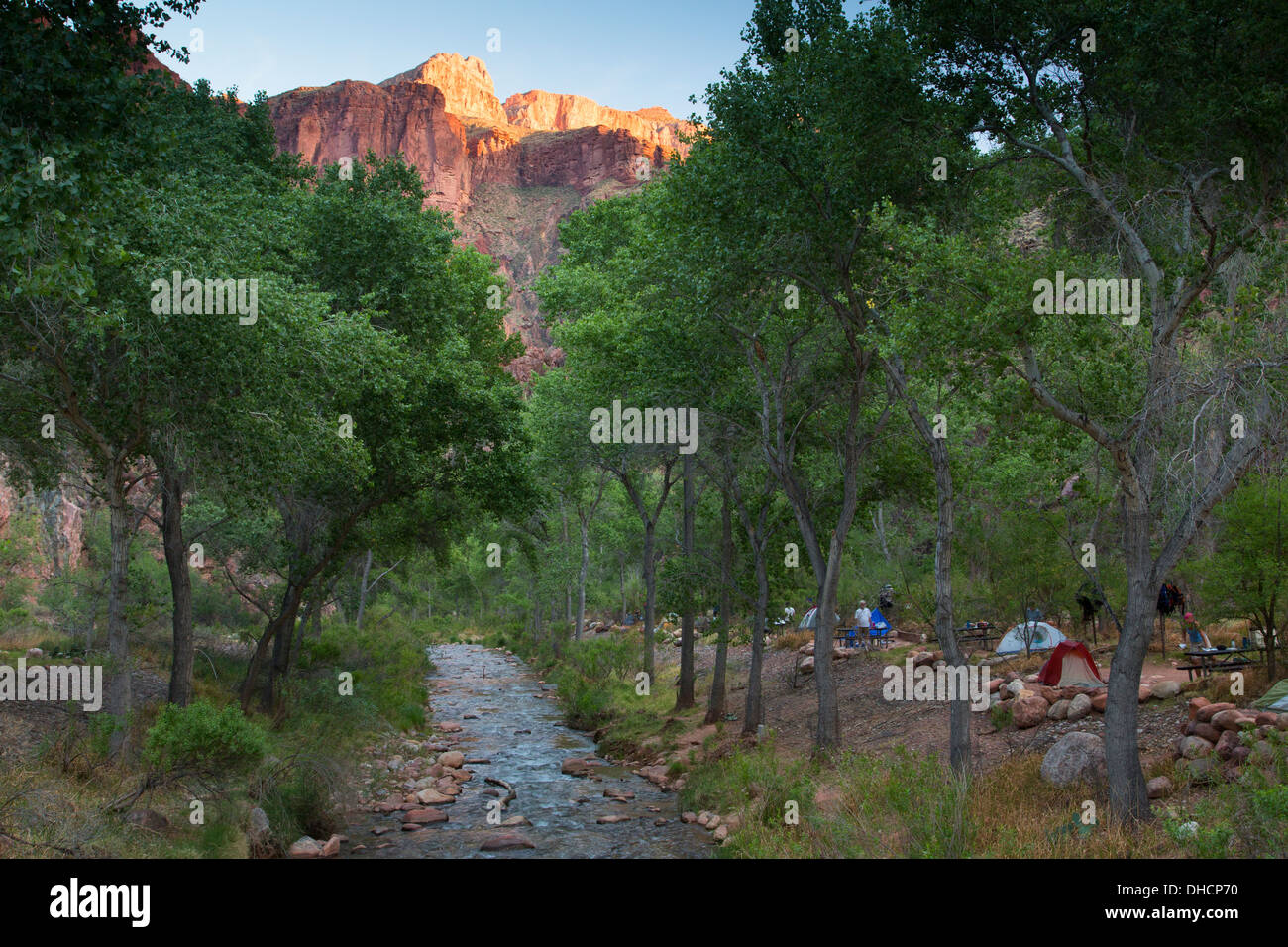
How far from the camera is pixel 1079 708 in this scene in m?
15.0

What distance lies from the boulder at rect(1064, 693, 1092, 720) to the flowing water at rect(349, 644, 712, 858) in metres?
6.46

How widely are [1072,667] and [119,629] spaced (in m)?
16.7

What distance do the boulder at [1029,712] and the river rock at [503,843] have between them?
8.60m

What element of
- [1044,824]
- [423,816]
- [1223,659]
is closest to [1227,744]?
[1044,824]

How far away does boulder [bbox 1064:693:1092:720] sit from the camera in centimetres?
1498

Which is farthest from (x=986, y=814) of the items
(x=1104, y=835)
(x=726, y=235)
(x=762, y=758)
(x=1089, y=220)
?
(x=726, y=235)

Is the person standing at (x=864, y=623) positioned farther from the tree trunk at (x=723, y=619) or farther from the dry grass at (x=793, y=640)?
the tree trunk at (x=723, y=619)

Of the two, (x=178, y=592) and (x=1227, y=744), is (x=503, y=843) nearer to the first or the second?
(x=178, y=592)

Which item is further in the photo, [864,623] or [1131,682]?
[864,623]

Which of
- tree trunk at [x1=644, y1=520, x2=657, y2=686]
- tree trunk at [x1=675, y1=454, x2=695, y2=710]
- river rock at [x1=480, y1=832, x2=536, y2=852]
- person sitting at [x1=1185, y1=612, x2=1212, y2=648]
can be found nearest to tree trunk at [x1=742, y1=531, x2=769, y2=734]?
tree trunk at [x1=675, y1=454, x2=695, y2=710]

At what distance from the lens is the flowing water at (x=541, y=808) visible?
14.1m

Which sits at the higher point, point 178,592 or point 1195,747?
point 178,592

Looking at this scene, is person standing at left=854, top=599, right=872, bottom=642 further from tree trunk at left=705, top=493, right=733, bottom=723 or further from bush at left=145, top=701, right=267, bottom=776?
bush at left=145, top=701, right=267, bottom=776

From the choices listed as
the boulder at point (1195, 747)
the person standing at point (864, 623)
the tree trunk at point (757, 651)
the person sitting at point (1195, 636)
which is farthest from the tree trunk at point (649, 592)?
the boulder at point (1195, 747)
